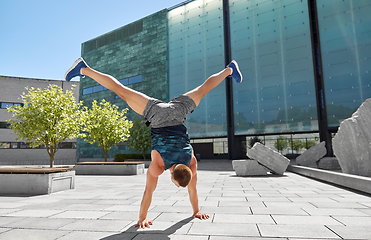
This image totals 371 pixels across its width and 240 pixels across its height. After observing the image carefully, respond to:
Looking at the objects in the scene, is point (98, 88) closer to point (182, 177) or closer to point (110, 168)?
point (110, 168)

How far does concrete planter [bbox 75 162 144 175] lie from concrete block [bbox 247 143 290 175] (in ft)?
22.5

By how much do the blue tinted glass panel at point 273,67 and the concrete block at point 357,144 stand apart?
626 inches

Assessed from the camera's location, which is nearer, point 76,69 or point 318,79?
point 76,69

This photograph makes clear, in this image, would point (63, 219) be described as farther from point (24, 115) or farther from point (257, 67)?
point (257, 67)

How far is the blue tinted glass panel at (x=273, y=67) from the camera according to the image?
23312 mm

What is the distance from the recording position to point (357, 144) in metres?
7.66

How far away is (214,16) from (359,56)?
51.8 feet

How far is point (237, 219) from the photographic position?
12.0ft

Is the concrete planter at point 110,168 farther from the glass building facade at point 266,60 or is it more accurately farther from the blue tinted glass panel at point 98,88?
the blue tinted glass panel at point 98,88

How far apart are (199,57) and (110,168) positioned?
18992 mm

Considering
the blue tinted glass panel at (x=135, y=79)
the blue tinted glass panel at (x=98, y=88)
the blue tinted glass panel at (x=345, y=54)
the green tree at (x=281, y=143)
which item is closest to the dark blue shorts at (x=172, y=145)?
the blue tinted glass panel at (x=345, y=54)

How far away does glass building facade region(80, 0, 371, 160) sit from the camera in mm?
21719

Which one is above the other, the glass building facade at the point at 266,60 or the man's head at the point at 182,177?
the glass building facade at the point at 266,60

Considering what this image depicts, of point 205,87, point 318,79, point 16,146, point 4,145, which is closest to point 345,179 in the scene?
point 205,87
